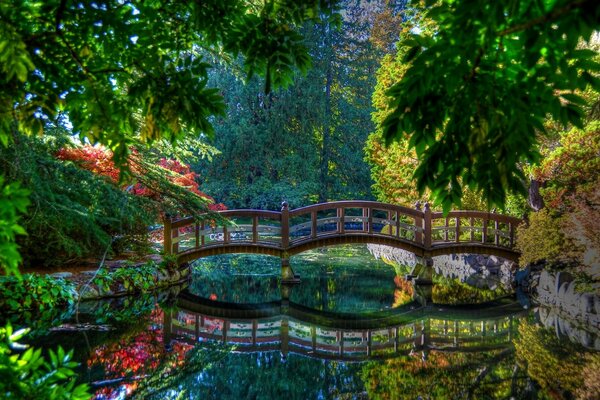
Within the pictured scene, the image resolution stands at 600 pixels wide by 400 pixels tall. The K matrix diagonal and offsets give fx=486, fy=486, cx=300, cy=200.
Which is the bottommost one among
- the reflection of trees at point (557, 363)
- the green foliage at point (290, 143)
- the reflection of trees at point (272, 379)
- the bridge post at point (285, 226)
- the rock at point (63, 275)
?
the reflection of trees at point (272, 379)

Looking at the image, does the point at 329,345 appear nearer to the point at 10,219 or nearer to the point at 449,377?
the point at 449,377

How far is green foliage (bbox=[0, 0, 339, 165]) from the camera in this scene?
6.38 ft

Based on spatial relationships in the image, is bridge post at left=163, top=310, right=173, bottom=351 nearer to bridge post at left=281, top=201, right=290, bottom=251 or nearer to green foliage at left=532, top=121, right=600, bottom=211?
bridge post at left=281, top=201, right=290, bottom=251

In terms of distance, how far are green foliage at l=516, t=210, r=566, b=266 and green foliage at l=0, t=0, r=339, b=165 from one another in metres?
7.21

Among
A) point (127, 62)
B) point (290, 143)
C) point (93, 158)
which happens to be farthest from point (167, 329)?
point (290, 143)

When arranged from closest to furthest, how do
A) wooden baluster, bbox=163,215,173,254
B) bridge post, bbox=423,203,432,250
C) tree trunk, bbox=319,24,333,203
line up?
wooden baluster, bbox=163,215,173,254, bridge post, bbox=423,203,432,250, tree trunk, bbox=319,24,333,203

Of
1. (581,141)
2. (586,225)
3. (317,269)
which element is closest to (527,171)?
(581,141)

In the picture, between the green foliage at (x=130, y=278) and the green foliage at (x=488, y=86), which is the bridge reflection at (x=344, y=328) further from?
the green foliage at (x=488, y=86)

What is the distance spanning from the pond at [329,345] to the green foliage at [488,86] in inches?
150

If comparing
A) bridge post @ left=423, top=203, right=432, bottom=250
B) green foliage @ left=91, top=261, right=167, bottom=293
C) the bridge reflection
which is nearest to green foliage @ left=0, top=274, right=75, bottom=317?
green foliage @ left=91, top=261, right=167, bottom=293

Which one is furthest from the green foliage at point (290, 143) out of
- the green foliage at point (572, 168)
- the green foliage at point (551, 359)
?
the green foliage at point (551, 359)

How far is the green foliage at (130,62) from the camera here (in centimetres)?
194

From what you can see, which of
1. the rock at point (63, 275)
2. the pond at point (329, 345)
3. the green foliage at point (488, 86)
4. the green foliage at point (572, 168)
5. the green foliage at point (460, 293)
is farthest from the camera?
the green foliage at point (460, 293)

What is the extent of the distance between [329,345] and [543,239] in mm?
4413
